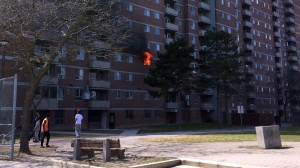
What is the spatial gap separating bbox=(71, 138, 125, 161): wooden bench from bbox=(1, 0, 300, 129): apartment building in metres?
20.2

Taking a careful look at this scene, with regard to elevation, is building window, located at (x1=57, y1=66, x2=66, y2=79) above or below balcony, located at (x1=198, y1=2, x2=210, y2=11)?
below

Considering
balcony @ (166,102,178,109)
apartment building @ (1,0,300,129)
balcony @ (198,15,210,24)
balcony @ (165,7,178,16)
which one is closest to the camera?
apartment building @ (1,0,300,129)

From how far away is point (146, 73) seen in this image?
190ft

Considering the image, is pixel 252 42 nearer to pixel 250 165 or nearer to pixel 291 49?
pixel 291 49

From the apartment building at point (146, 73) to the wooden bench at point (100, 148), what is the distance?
A: 20155 mm

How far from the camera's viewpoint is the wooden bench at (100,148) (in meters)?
11.8

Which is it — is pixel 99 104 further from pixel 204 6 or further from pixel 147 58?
pixel 204 6

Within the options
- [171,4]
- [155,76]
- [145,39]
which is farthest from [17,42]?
[171,4]

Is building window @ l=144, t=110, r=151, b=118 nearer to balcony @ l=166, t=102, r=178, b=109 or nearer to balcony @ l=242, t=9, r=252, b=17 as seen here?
balcony @ l=166, t=102, r=178, b=109

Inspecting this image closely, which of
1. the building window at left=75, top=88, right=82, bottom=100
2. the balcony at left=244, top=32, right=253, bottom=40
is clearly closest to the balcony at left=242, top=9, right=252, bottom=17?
the balcony at left=244, top=32, right=253, bottom=40

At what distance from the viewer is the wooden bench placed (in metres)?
11.8

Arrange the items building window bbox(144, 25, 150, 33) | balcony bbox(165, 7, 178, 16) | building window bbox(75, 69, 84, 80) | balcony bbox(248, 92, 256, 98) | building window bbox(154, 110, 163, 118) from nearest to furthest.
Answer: building window bbox(75, 69, 84, 80) < building window bbox(144, 25, 150, 33) < building window bbox(154, 110, 163, 118) < balcony bbox(165, 7, 178, 16) < balcony bbox(248, 92, 256, 98)

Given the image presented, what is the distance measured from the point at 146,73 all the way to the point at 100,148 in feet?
150

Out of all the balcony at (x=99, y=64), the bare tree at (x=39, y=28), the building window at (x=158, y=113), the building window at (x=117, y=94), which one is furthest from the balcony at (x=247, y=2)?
the bare tree at (x=39, y=28)
